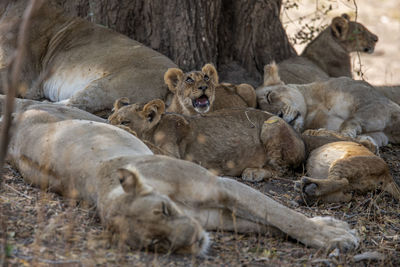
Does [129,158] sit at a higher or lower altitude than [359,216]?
higher

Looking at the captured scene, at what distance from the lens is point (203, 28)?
22.2ft

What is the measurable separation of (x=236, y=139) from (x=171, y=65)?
149 centimetres

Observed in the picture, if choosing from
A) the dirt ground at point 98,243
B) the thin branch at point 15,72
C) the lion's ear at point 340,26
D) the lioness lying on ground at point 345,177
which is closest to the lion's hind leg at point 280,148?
the lioness lying on ground at point 345,177

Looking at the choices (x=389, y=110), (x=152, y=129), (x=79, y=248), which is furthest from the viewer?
(x=389, y=110)

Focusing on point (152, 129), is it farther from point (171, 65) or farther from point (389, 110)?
point (389, 110)

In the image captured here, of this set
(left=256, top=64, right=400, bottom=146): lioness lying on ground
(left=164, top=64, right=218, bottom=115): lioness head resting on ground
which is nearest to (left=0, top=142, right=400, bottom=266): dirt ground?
(left=164, top=64, right=218, bottom=115): lioness head resting on ground

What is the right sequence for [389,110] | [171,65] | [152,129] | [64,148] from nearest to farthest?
[64,148] → [152,129] → [171,65] → [389,110]

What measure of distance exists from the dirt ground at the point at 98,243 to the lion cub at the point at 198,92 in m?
1.87

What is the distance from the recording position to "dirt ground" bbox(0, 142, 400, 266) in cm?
310

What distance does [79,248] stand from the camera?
3268 mm

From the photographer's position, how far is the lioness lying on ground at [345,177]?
4527 mm

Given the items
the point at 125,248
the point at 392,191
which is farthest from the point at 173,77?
the point at 125,248

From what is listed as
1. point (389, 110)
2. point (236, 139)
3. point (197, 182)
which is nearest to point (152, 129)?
point (236, 139)

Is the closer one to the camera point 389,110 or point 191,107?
point 191,107
